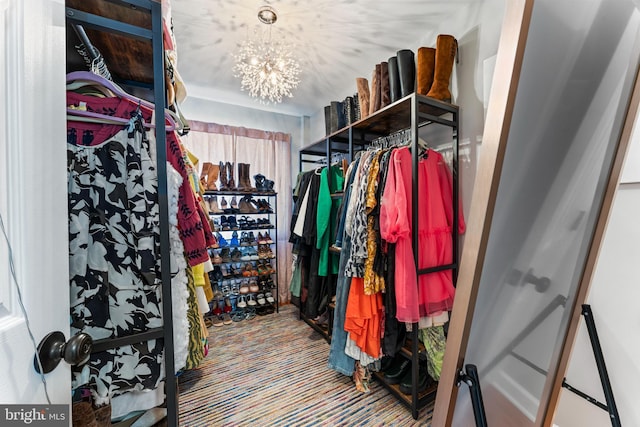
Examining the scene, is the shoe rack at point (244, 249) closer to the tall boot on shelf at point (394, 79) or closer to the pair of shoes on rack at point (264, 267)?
the pair of shoes on rack at point (264, 267)

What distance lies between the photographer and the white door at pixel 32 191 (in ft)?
1.33

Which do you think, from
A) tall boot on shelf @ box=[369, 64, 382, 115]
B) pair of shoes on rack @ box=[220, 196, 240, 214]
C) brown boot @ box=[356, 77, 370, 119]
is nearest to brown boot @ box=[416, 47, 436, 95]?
tall boot on shelf @ box=[369, 64, 382, 115]

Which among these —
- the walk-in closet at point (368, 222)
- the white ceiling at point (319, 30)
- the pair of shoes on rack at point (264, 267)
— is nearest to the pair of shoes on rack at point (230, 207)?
the pair of shoes on rack at point (264, 267)

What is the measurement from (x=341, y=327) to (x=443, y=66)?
176cm

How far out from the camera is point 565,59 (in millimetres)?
506

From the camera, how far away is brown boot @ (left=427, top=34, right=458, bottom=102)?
5.06ft

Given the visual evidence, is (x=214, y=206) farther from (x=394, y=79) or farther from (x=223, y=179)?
(x=394, y=79)

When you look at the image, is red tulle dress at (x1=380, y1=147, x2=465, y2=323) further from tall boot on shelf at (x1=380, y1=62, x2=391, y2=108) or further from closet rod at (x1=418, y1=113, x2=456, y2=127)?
tall boot on shelf at (x1=380, y1=62, x2=391, y2=108)

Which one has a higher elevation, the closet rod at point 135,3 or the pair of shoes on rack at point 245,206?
the closet rod at point 135,3

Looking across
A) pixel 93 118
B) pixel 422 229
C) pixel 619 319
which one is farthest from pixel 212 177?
pixel 619 319

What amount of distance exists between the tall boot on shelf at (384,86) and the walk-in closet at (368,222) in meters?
0.02

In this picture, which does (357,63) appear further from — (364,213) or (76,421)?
(76,421)

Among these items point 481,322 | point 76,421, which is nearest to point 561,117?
point 481,322

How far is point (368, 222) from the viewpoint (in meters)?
1.49
